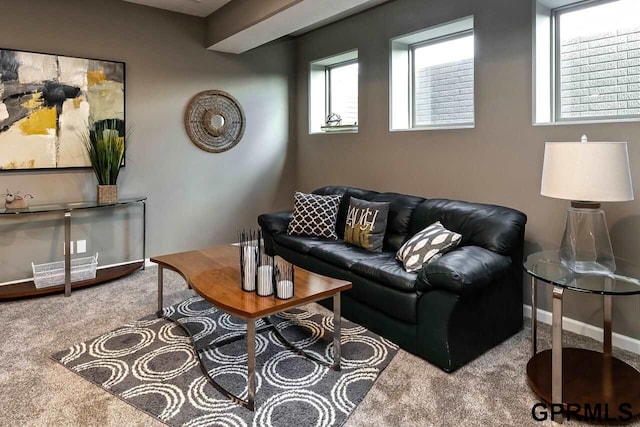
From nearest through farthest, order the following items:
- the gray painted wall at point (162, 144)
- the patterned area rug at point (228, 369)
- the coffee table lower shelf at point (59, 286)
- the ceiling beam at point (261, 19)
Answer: the patterned area rug at point (228, 369) → the ceiling beam at point (261, 19) → the coffee table lower shelf at point (59, 286) → the gray painted wall at point (162, 144)

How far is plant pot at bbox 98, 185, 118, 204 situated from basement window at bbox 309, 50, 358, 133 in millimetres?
2377

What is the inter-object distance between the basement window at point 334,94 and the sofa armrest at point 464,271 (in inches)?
97.6

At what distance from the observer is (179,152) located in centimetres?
464

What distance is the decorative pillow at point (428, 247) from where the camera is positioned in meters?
2.77

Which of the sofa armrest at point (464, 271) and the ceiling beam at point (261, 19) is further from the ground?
the ceiling beam at point (261, 19)

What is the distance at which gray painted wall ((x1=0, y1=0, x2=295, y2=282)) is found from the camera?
381 cm

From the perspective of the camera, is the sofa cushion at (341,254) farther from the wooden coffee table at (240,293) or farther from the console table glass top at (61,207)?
the console table glass top at (61,207)

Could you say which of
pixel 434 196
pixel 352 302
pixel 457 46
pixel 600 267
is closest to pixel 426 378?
pixel 352 302

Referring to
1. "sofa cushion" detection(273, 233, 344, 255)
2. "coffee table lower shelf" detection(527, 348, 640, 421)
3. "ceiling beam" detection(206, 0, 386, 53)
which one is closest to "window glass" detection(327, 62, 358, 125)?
"ceiling beam" detection(206, 0, 386, 53)

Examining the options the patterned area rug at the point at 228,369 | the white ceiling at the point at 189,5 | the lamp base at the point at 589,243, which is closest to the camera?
the patterned area rug at the point at 228,369

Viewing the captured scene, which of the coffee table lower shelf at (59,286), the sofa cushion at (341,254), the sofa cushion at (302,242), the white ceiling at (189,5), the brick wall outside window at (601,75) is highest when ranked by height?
the white ceiling at (189,5)

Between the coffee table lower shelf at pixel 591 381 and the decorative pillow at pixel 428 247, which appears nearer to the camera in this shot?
the coffee table lower shelf at pixel 591 381

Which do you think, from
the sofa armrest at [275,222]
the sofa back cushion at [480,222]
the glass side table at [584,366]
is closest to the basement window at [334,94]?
the sofa armrest at [275,222]

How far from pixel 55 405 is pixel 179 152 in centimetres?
303
